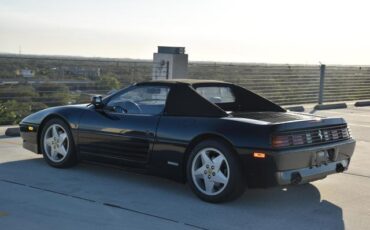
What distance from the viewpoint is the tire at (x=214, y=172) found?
564cm

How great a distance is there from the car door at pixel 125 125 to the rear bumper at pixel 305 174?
1531mm

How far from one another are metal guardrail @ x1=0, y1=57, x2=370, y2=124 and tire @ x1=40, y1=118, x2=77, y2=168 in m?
4.71

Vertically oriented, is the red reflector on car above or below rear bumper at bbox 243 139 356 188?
above

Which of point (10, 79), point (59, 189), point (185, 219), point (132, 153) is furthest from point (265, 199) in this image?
point (10, 79)

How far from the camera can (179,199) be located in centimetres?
596

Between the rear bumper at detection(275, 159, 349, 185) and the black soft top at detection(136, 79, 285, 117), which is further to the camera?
the black soft top at detection(136, 79, 285, 117)

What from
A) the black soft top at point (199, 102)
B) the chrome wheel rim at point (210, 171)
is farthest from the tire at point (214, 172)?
the black soft top at point (199, 102)

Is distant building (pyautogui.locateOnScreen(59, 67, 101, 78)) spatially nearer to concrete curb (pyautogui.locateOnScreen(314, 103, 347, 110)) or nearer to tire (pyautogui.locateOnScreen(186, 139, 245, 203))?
concrete curb (pyautogui.locateOnScreen(314, 103, 347, 110))

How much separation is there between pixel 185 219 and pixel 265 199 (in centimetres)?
115

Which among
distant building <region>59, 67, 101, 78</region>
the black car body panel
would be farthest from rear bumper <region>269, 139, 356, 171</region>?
distant building <region>59, 67, 101, 78</region>

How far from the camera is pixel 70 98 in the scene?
13344mm

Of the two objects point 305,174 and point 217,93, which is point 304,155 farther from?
point 217,93

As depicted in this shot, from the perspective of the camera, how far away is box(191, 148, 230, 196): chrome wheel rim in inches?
227

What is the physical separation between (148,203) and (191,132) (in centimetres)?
85
